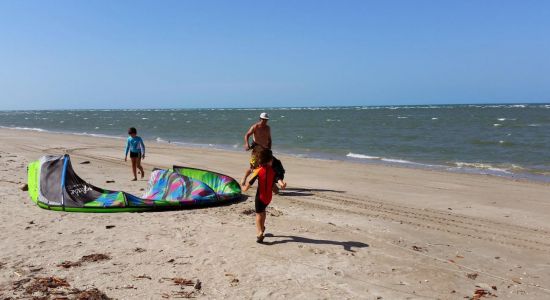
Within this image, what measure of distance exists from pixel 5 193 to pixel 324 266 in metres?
6.82

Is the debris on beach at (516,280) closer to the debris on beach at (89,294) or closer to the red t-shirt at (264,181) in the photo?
Result: the red t-shirt at (264,181)

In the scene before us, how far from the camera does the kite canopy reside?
777 cm

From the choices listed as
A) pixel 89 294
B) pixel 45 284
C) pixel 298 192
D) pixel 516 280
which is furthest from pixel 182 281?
pixel 298 192

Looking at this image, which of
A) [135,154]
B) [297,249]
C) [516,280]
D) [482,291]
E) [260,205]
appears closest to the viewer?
[482,291]

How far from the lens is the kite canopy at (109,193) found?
777 centimetres

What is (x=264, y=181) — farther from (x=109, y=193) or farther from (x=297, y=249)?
(x=109, y=193)

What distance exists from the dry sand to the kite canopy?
0.69 ft

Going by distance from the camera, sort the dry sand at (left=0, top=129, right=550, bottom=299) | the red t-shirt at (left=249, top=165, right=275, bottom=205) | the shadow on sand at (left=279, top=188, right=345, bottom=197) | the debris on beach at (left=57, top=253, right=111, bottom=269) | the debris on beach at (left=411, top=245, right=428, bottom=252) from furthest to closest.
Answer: the shadow on sand at (left=279, top=188, right=345, bottom=197)
the debris on beach at (left=411, top=245, right=428, bottom=252)
the red t-shirt at (left=249, top=165, right=275, bottom=205)
the debris on beach at (left=57, top=253, right=111, bottom=269)
the dry sand at (left=0, top=129, right=550, bottom=299)

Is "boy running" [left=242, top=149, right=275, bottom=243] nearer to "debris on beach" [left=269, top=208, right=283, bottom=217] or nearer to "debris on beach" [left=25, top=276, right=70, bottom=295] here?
"debris on beach" [left=269, top=208, right=283, bottom=217]

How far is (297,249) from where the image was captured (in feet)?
19.5

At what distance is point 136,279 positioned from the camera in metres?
4.91

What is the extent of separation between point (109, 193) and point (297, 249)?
13.1 ft

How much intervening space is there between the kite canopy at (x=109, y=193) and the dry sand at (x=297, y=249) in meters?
0.21

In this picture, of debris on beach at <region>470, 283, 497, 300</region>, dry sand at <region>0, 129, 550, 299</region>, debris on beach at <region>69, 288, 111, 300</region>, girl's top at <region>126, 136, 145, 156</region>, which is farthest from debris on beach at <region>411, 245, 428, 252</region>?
girl's top at <region>126, 136, 145, 156</region>
